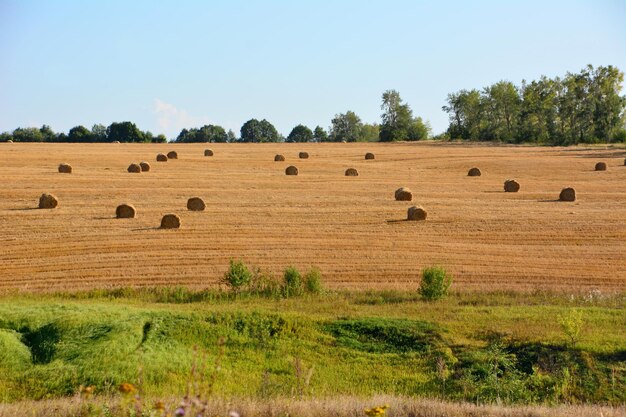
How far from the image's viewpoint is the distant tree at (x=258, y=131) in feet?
406

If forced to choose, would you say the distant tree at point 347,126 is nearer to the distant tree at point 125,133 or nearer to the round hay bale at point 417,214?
the distant tree at point 125,133

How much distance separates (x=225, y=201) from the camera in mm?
34312

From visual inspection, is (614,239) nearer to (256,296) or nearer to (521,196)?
(521,196)

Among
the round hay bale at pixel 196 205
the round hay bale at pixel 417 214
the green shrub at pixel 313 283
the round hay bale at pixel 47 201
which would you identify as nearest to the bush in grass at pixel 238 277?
the green shrub at pixel 313 283

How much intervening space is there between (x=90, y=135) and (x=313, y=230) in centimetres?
8259

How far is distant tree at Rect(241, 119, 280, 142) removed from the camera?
124 metres

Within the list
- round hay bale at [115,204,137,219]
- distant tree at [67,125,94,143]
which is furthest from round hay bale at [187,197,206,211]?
distant tree at [67,125,94,143]

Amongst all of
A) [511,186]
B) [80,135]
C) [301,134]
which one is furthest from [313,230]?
[301,134]

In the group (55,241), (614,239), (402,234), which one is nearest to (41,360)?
(55,241)

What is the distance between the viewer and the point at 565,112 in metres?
88.3

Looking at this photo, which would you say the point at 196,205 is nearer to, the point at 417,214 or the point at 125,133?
the point at 417,214

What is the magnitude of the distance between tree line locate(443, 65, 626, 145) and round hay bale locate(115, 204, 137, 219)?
63.5 metres

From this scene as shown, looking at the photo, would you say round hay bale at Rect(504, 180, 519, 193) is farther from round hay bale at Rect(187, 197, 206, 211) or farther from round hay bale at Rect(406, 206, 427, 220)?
round hay bale at Rect(187, 197, 206, 211)

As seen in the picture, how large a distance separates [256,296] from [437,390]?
6.69m
